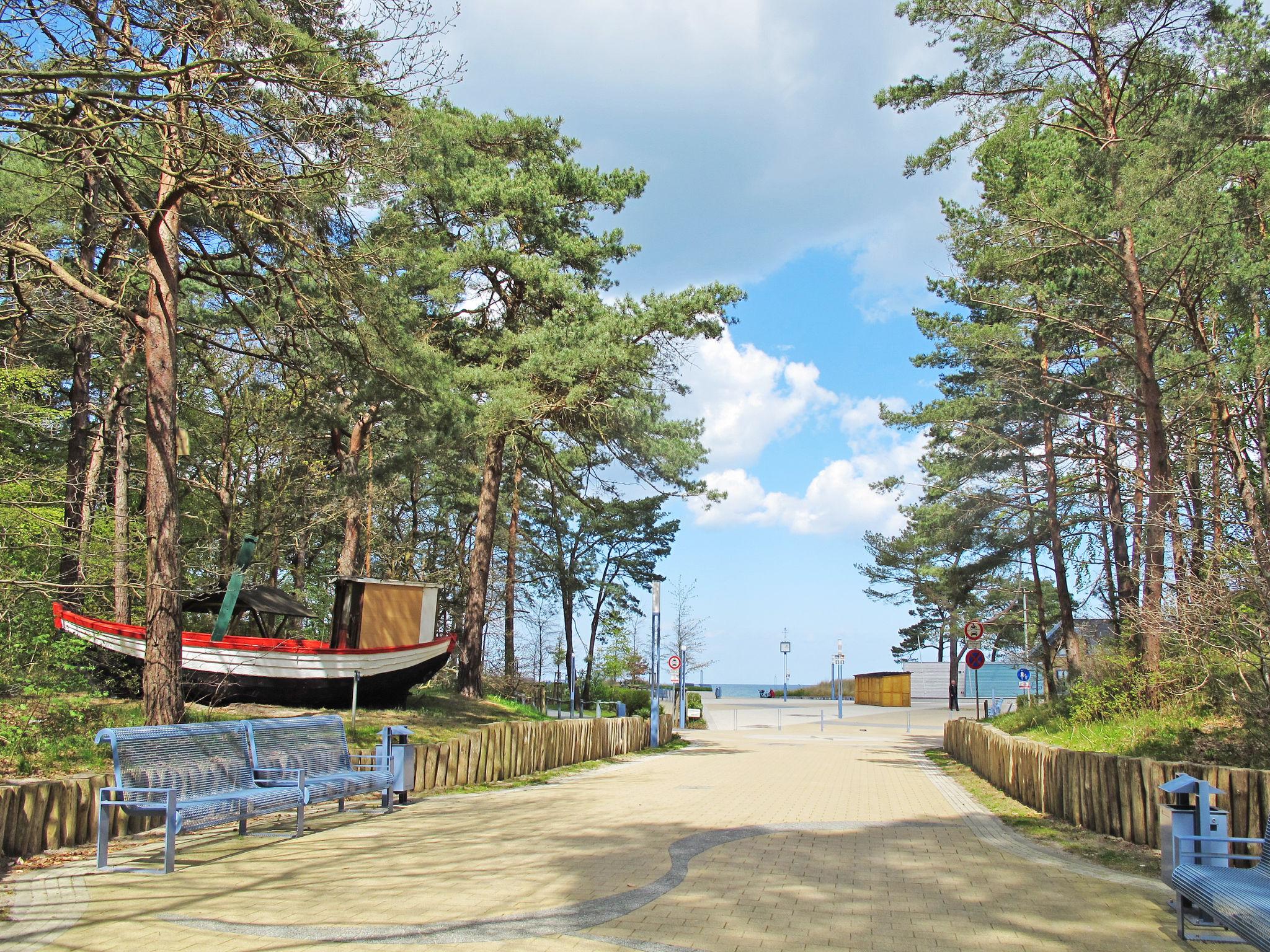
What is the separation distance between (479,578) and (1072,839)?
15324mm

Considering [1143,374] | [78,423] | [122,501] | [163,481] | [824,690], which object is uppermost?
[1143,374]

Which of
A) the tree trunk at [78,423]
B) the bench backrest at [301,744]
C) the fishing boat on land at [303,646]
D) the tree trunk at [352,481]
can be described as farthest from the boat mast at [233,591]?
the tree trunk at [352,481]

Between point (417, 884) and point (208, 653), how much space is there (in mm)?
11364

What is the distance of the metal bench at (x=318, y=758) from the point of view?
8.90m

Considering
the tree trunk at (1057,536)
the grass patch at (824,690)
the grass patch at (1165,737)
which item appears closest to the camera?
the grass patch at (1165,737)

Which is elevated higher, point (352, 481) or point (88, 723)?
point (352, 481)

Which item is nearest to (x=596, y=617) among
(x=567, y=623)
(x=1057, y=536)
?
(x=567, y=623)

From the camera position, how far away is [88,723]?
1186 cm

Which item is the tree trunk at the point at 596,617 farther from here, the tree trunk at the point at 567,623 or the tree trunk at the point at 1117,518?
the tree trunk at the point at 1117,518

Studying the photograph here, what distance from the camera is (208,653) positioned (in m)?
16.5

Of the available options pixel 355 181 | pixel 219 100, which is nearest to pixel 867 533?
pixel 355 181

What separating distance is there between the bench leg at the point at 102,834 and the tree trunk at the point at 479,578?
1476 centimetres

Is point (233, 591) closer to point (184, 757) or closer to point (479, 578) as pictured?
point (184, 757)

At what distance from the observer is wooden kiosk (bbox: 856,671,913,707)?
5328 centimetres
